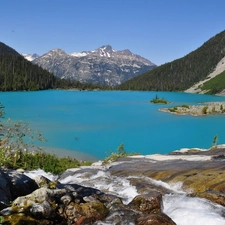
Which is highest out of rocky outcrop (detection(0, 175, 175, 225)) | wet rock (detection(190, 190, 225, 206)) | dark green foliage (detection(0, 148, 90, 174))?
wet rock (detection(190, 190, 225, 206))

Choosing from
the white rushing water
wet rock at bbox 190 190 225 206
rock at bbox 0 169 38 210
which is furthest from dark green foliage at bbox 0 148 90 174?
wet rock at bbox 190 190 225 206

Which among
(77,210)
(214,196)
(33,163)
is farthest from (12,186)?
(214,196)

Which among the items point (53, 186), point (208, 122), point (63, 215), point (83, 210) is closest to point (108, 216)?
point (83, 210)

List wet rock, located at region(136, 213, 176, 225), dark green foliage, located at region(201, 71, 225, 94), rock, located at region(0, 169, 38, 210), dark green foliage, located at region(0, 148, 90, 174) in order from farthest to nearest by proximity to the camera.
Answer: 1. dark green foliage, located at region(201, 71, 225, 94)
2. dark green foliage, located at region(0, 148, 90, 174)
3. rock, located at region(0, 169, 38, 210)
4. wet rock, located at region(136, 213, 176, 225)

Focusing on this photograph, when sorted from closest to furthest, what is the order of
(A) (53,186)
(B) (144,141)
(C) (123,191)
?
(A) (53,186)
(C) (123,191)
(B) (144,141)

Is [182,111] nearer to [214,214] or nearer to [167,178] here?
[167,178]

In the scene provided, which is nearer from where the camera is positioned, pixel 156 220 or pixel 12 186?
pixel 156 220

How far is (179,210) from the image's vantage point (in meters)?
9.62

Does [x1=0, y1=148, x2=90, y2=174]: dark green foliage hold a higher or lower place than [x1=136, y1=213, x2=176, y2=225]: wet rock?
lower

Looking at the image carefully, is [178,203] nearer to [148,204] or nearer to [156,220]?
[148,204]

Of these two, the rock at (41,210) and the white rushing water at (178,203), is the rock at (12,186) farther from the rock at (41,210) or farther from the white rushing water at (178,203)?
the white rushing water at (178,203)

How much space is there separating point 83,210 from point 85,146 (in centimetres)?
2194

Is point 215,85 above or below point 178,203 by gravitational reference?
above

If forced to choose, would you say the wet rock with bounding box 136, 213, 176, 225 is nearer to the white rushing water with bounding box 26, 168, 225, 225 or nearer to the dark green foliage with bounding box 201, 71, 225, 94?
the white rushing water with bounding box 26, 168, 225, 225
